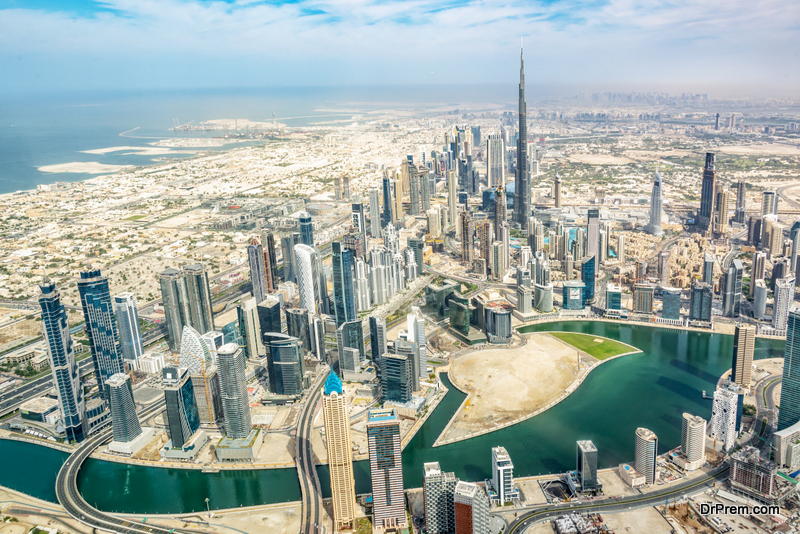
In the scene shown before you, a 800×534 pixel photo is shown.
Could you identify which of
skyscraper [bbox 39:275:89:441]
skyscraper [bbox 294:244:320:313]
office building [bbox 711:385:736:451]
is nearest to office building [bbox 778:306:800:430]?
office building [bbox 711:385:736:451]

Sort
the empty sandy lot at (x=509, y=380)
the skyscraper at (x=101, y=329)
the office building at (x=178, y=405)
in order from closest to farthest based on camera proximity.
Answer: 1. the office building at (x=178, y=405)
2. the empty sandy lot at (x=509, y=380)
3. the skyscraper at (x=101, y=329)

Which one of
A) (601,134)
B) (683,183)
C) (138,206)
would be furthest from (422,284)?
(601,134)

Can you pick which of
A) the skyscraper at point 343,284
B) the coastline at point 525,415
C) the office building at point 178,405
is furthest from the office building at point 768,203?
the office building at point 178,405

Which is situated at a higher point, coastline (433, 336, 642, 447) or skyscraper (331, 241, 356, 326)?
A: skyscraper (331, 241, 356, 326)

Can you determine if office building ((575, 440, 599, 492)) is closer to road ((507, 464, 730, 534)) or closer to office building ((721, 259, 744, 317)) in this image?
road ((507, 464, 730, 534))

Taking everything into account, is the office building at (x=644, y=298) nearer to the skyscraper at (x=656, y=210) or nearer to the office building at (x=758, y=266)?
the office building at (x=758, y=266)

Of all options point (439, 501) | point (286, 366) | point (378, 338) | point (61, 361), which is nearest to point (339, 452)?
point (439, 501)
